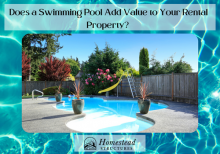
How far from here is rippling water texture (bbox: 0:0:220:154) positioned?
2.21m

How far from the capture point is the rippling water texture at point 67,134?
2.21 metres

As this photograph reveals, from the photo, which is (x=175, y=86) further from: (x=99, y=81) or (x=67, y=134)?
(x=67, y=134)

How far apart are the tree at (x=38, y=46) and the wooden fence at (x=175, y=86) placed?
10.4m

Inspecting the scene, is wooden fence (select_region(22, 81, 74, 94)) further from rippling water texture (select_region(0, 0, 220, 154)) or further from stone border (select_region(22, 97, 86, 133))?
rippling water texture (select_region(0, 0, 220, 154))

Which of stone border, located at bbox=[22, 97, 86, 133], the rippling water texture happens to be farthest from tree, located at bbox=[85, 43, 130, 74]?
the rippling water texture

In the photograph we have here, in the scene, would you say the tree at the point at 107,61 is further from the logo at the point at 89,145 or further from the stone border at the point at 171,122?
the logo at the point at 89,145

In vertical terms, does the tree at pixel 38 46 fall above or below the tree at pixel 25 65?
above

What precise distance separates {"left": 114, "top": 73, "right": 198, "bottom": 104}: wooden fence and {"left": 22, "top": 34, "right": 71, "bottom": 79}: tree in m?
10.4

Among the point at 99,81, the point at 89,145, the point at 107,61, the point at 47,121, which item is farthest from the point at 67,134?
the point at 107,61

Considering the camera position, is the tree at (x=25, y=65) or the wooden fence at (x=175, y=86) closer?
the wooden fence at (x=175, y=86)

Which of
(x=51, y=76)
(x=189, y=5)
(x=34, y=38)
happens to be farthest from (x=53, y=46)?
(x=189, y=5)

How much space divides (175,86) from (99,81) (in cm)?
646

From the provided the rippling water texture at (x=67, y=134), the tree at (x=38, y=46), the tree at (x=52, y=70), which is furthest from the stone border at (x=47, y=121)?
the tree at (x=38, y=46)

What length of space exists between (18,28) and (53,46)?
1424cm
